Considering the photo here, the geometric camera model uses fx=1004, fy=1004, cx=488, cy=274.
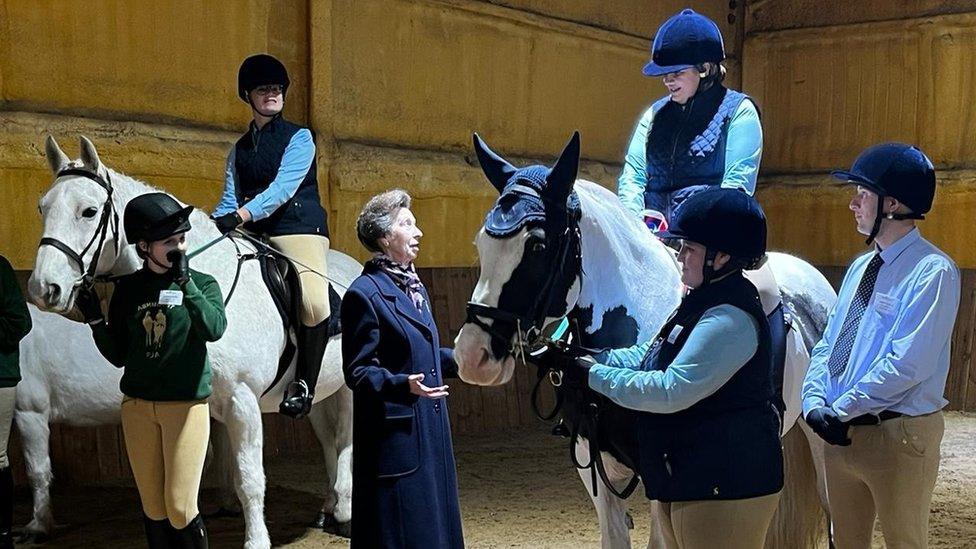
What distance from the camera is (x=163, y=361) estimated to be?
3.16 metres

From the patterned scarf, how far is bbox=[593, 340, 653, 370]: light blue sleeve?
80cm

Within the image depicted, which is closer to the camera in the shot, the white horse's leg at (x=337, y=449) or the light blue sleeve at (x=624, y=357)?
the light blue sleeve at (x=624, y=357)

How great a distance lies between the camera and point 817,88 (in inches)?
384

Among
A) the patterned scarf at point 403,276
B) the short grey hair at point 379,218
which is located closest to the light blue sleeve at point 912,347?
the patterned scarf at point 403,276

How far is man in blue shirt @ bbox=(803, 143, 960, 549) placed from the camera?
100 inches

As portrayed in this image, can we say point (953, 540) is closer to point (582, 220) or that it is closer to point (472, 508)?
point (472, 508)

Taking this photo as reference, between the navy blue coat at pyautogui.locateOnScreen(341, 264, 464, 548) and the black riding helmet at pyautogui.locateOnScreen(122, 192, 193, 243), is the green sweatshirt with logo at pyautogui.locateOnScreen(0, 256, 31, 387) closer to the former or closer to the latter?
the black riding helmet at pyautogui.locateOnScreen(122, 192, 193, 243)

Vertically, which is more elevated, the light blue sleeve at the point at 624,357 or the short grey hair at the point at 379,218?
the short grey hair at the point at 379,218

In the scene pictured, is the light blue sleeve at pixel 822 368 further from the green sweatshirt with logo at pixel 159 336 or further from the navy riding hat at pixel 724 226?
the green sweatshirt with logo at pixel 159 336

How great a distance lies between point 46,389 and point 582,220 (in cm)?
320

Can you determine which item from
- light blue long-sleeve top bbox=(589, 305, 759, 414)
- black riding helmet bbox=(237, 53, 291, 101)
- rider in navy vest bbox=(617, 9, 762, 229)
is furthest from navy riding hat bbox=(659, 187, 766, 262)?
black riding helmet bbox=(237, 53, 291, 101)

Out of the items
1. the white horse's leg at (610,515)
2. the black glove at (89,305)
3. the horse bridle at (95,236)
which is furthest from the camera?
the horse bridle at (95,236)

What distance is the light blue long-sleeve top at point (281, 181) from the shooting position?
4.26 m

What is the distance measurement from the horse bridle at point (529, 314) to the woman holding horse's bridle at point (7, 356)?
2515mm
